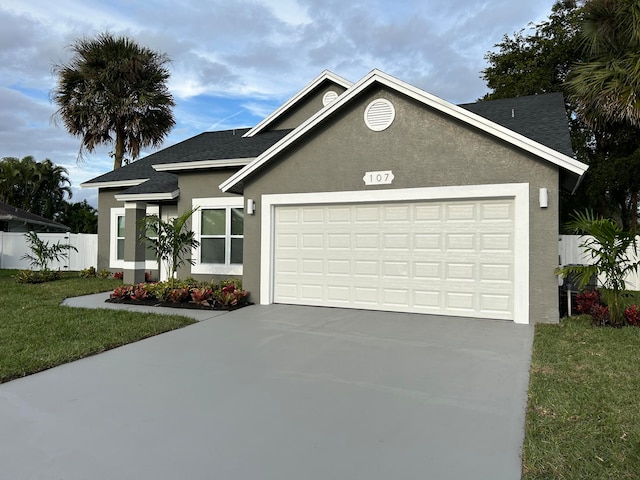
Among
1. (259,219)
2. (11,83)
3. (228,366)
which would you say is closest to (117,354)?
(228,366)

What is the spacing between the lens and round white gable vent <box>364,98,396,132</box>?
343 inches

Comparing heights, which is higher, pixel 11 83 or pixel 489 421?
pixel 11 83

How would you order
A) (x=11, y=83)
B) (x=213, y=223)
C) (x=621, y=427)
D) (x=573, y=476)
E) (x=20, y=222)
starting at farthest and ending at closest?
(x=20, y=222), (x=11, y=83), (x=213, y=223), (x=621, y=427), (x=573, y=476)

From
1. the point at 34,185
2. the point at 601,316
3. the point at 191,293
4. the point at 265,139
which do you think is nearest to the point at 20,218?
the point at 34,185

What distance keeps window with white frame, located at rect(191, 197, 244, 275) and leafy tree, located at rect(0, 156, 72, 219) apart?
85.7 feet

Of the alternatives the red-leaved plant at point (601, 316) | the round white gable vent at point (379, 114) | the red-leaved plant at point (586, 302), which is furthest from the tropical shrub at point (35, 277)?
the red-leaved plant at point (601, 316)

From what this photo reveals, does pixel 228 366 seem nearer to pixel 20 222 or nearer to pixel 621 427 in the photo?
pixel 621 427

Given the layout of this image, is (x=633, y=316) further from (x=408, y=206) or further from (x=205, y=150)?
(x=205, y=150)

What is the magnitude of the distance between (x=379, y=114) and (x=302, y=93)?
597 centimetres

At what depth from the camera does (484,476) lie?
9.75 feet

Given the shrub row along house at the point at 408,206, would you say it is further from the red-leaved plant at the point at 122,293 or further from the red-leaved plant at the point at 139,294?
the red-leaved plant at the point at 122,293

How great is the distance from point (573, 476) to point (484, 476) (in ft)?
1.93

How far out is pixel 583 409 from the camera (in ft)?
13.0

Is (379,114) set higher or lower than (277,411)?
higher
